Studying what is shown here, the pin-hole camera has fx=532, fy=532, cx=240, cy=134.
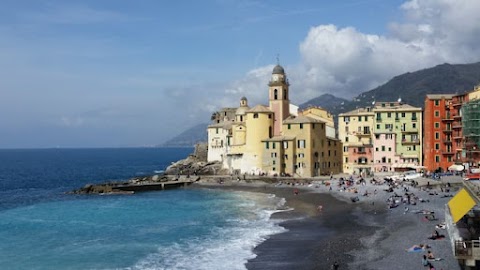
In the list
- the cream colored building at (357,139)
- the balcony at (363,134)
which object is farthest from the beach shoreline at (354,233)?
the balcony at (363,134)

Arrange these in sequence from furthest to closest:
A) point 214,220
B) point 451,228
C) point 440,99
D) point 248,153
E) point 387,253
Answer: point 248,153 < point 440,99 < point 214,220 < point 387,253 < point 451,228

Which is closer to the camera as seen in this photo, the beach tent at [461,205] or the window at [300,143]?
the beach tent at [461,205]

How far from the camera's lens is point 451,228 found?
32031mm

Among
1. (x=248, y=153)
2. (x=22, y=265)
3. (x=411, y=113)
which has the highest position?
(x=411, y=113)

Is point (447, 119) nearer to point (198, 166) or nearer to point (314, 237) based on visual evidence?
point (314, 237)

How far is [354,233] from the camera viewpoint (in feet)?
149

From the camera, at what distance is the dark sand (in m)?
36.6

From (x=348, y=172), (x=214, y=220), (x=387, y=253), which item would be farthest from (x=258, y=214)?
(x=348, y=172)

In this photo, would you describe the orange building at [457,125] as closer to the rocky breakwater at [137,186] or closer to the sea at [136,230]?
the sea at [136,230]

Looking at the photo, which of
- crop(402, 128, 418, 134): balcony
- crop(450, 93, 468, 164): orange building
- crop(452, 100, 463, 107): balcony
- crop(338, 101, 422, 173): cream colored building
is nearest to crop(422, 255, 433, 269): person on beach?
crop(450, 93, 468, 164): orange building

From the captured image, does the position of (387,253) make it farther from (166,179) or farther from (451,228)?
(166,179)

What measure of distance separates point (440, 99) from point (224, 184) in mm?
38049

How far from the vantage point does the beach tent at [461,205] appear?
2880 centimetres

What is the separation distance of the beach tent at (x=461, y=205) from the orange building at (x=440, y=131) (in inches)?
2063
